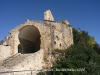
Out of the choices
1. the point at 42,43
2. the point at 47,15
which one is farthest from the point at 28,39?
the point at 42,43

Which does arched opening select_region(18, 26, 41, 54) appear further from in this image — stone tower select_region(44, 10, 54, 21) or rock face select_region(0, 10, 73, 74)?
stone tower select_region(44, 10, 54, 21)

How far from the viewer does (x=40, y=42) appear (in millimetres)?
20109

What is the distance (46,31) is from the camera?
19.6 metres

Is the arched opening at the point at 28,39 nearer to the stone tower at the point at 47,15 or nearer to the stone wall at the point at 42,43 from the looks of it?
the stone wall at the point at 42,43

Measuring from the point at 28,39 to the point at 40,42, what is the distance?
5110 millimetres

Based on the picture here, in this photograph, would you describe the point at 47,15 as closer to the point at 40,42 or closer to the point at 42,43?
the point at 40,42

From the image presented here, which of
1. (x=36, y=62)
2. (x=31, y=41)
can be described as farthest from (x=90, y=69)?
(x=31, y=41)

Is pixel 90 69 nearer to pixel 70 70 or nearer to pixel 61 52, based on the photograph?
pixel 70 70

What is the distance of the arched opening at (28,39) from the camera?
22528 mm

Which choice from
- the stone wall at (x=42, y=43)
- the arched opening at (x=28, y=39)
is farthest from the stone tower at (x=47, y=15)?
the stone wall at (x=42, y=43)

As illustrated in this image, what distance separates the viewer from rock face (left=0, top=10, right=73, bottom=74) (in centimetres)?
1732

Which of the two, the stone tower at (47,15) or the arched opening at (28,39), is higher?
the stone tower at (47,15)

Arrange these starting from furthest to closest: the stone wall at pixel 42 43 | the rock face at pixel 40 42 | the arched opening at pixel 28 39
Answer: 1. the arched opening at pixel 28 39
2. the rock face at pixel 40 42
3. the stone wall at pixel 42 43

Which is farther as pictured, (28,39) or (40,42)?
(28,39)
